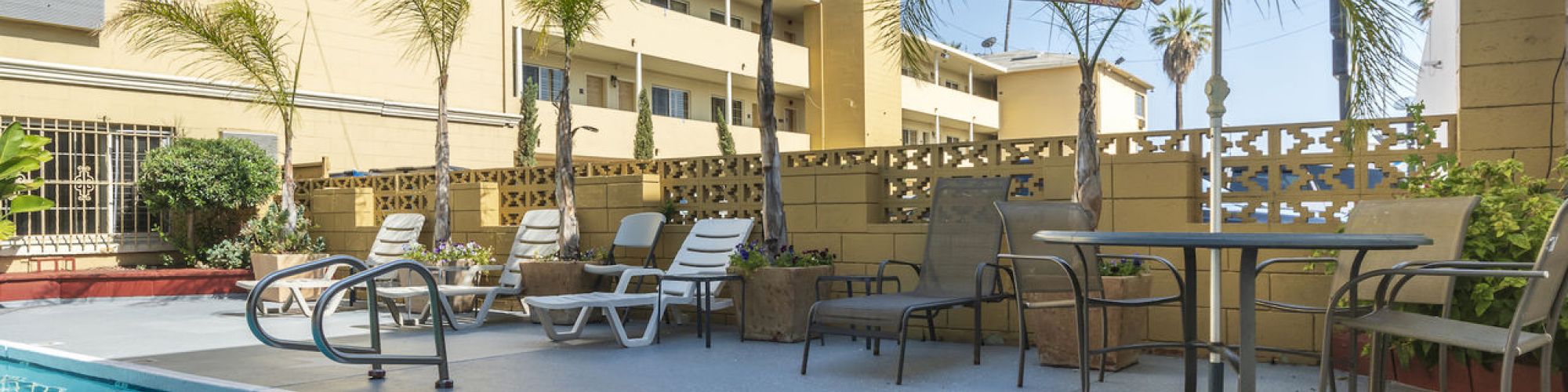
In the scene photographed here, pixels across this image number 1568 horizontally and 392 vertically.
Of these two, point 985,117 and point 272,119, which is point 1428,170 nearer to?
point 272,119

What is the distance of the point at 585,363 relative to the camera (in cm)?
600

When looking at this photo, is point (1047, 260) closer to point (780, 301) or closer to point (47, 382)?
point (780, 301)

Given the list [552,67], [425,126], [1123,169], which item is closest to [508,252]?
[1123,169]

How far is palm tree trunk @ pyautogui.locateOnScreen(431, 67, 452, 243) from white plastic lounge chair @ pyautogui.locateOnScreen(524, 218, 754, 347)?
283 cm

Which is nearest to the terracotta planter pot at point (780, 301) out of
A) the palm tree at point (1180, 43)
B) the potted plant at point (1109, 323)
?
the potted plant at point (1109, 323)

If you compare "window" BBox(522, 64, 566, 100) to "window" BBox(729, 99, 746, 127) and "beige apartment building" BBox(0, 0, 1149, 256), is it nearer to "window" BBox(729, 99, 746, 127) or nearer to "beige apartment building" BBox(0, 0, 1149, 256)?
"beige apartment building" BBox(0, 0, 1149, 256)

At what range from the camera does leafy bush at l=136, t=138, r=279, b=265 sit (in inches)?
456

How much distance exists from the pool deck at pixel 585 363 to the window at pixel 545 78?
11.7 meters

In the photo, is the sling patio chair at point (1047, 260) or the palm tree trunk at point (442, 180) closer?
the sling patio chair at point (1047, 260)

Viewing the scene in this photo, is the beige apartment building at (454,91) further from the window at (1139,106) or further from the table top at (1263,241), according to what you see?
the window at (1139,106)

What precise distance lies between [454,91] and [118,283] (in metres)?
5.79

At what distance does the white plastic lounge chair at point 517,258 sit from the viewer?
8031mm

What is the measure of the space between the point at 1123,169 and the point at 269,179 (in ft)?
32.2

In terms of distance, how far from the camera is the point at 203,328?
8.11m
